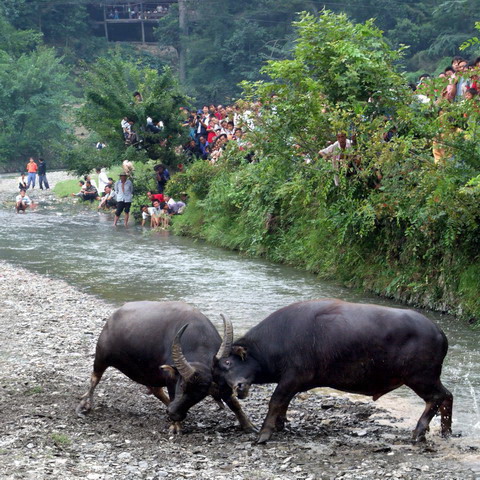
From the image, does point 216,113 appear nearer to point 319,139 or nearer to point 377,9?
point 319,139

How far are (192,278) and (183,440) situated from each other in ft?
33.4

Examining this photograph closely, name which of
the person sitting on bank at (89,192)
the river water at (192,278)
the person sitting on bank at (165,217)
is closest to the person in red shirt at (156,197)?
the person sitting on bank at (165,217)

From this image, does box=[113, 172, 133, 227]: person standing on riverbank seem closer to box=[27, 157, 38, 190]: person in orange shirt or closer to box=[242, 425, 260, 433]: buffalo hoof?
box=[27, 157, 38, 190]: person in orange shirt

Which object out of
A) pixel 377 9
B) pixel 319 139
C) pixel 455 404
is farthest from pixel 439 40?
pixel 455 404

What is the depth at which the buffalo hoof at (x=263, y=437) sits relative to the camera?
8.55 meters

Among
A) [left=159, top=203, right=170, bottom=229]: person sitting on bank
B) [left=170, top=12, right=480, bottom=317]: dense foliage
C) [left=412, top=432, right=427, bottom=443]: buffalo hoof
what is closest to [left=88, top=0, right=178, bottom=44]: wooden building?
[left=159, top=203, right=170, bottom=229]: person sitting on bank

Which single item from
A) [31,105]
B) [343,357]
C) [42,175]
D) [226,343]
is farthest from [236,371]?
[31,105]

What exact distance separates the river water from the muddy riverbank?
0.84 metres

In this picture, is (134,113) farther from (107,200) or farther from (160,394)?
(160,394)

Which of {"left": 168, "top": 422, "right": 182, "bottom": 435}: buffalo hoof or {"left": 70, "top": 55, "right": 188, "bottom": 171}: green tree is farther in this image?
{"left": 70, "top": 55, "right": 188, "bottom": 171}: green tree

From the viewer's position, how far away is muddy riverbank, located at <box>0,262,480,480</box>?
7690 mm

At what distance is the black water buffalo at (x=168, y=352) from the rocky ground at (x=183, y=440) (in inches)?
12.2

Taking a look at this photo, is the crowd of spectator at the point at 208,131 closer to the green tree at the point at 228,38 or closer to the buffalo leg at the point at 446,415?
the buffalo leg at the point at 446,415

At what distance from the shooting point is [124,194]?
28.0 m
